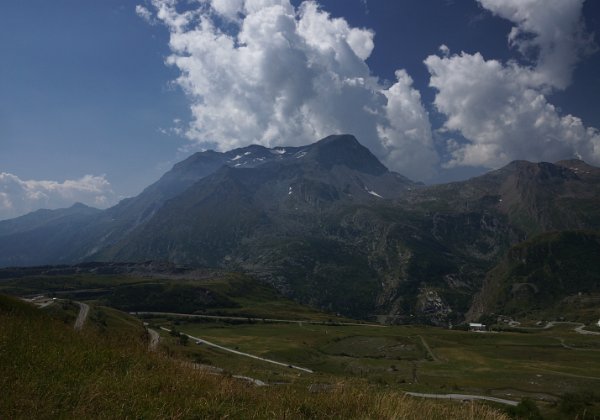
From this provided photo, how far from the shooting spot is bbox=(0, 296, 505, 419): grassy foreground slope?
7594 mm

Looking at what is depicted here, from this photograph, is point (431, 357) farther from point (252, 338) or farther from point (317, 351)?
point (252, 338)

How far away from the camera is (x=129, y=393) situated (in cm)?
824

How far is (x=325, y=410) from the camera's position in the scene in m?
9.16

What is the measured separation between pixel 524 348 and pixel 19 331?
149067 millimetres

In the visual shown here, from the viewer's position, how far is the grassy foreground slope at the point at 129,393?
759 cm

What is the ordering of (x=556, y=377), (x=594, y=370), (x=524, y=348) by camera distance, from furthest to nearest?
1. (x=524, y=348)
2. (x=594, y=370)
3. (x=556, y=377)

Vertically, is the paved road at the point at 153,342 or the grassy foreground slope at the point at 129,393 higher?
the grassy foreground slope at the point at 129,393

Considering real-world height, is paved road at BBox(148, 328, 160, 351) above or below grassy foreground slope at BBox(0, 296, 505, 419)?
below

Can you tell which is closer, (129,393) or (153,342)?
(129,393)

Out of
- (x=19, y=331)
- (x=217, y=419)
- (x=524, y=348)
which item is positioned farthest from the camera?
(x=524, y=348)

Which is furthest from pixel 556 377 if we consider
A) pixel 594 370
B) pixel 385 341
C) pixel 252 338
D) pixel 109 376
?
pixel 109 376

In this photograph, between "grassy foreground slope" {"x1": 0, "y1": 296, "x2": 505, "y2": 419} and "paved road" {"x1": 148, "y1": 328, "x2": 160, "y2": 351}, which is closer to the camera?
"grassy foreground slope" {"x1": 0, "y1": 296, "x2": 505, "y2": 419}

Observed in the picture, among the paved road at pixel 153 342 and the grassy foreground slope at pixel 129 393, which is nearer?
the grassy foreground slope at pixel 129 393

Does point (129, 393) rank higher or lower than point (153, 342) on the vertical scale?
higher
